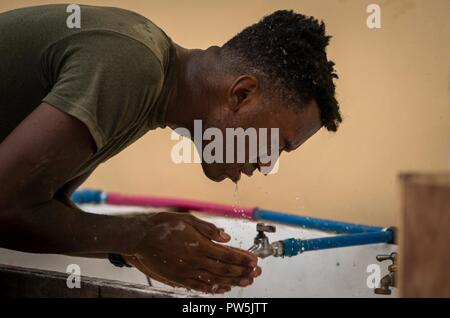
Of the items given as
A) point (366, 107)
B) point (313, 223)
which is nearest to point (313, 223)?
point (313, 223)

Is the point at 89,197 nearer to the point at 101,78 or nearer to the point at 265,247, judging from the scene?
the point at 265,247

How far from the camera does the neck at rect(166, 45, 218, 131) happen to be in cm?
105

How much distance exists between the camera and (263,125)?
3.43 ft

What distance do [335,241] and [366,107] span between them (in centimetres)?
39

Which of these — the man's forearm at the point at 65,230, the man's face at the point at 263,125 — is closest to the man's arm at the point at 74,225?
the man's forearm at the point at 65,230

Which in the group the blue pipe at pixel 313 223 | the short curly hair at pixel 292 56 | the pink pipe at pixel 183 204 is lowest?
the blue pipe at pixel 313 223

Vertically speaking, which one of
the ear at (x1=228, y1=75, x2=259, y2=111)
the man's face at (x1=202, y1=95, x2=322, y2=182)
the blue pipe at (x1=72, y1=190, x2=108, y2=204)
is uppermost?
the ear at (x1=228, y1=75, x2=259, y2=111)

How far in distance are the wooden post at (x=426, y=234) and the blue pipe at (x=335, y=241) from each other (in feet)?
2.58

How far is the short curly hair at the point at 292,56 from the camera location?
3.38 feet

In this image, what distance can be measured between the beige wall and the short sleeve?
78cm

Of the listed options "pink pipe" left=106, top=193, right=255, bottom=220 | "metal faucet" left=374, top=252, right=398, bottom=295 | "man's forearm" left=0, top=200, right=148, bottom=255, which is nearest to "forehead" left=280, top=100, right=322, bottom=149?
"man's forearm" left=0, top=200, right=148, bottom=255

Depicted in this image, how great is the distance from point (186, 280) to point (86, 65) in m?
0.36

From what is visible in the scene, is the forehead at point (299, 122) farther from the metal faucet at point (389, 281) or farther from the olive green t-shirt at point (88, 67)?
the metal faucet at point (389, 281)

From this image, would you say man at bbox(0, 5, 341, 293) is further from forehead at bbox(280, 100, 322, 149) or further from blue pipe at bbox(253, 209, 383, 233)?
blue pipe at bbox(253, 209, 383, 233)
